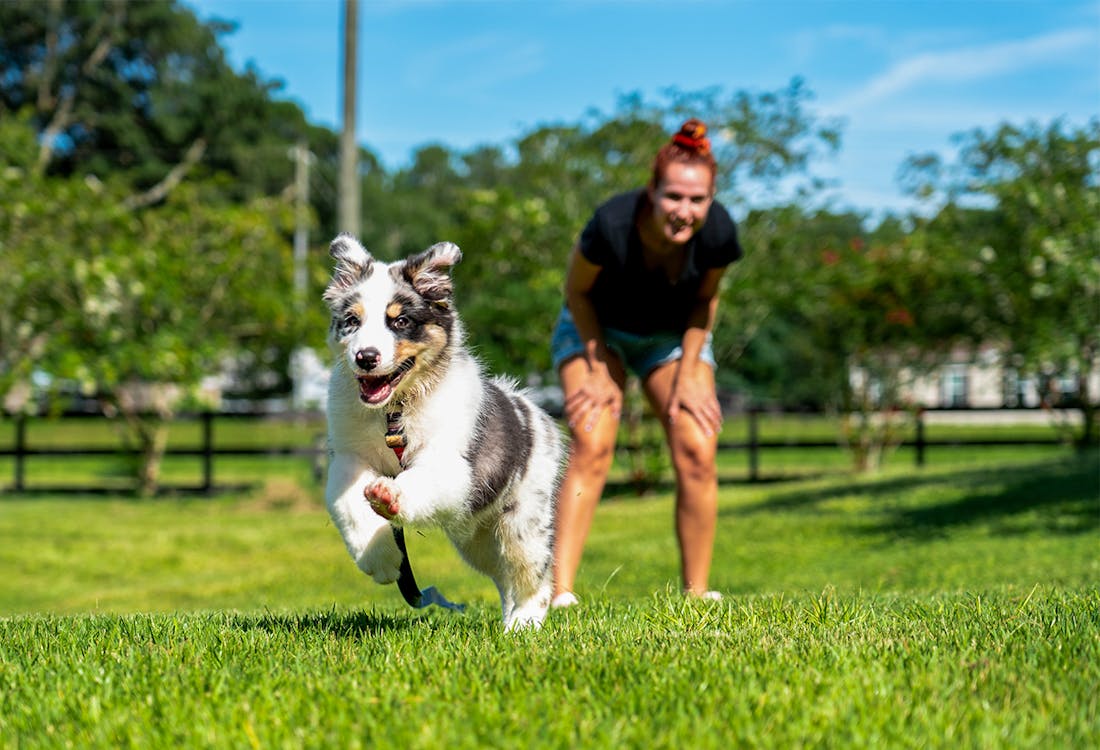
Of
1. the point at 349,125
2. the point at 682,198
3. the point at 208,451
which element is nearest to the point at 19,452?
the point at 208,451

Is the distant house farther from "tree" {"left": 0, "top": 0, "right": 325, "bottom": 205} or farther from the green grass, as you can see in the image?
"tree" {"left": 0, "top": 0, "right": 325, "bottom": 205}

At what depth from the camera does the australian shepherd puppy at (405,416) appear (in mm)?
3859

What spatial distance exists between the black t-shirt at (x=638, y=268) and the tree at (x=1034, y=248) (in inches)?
299

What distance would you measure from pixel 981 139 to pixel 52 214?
1482 centimetres

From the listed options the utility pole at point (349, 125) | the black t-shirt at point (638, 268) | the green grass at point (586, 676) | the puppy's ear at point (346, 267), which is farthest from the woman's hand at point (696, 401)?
the utility pole at point (349, 125)

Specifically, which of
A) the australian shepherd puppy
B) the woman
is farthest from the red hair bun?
the australian shepherd puppy

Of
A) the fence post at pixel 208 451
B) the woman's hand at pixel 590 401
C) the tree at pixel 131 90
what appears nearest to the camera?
the woman's hand at pixel 590 401

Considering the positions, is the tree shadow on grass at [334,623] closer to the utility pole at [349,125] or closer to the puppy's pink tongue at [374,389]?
the puppy's pink tongue at [374,389]

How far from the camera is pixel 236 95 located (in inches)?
1923

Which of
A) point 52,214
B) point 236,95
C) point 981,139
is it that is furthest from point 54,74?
point 981,139

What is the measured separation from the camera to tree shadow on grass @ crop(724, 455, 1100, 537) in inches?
481

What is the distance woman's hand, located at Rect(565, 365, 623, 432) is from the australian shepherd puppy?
144cm

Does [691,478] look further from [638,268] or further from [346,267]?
[346,267]

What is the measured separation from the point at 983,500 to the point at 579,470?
30.9 feet
